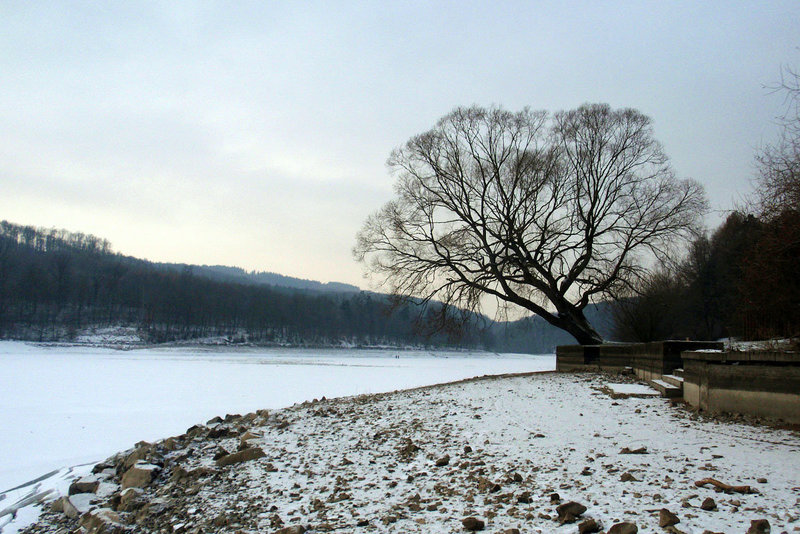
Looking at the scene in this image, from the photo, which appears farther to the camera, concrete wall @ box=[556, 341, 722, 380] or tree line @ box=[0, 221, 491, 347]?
tree line @ box=[0, 221, 491, 347]

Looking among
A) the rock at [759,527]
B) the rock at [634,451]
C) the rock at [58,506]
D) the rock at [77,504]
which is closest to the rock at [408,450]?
the rock at [634,451]

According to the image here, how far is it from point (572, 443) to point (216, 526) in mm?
4147

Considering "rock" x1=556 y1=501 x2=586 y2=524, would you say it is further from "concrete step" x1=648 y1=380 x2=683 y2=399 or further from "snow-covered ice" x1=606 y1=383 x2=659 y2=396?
"snow-covered ice" x1=606 y1=383 x2=659 y2=396

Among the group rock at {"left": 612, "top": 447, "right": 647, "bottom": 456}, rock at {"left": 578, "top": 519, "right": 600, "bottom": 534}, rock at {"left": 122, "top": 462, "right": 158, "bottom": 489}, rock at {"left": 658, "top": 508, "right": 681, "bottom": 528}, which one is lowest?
rock at {"left": 122, "top": 462, "right": 158, "bottom": 489}

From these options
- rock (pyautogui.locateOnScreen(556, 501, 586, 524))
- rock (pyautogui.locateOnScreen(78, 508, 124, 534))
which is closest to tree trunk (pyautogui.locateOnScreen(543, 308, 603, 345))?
rock (pyautogui.locateOnScreen(556, 501, 586, 524))

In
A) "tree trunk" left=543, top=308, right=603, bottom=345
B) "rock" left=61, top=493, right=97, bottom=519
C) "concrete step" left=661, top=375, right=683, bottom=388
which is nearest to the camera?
"rock" left=61, top=493, right=97, bottom=519

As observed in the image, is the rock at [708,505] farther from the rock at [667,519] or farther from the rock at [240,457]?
the rock at [240,457]

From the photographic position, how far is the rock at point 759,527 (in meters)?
3.96

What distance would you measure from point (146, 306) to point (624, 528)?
118207 mm

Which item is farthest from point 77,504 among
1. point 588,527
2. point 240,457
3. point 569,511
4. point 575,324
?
point 575,324

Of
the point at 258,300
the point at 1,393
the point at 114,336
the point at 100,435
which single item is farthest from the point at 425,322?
the point at 258,300

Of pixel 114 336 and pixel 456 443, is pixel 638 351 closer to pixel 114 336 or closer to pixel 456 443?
pixel 456 443

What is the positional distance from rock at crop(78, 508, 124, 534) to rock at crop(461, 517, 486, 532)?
4.16 metres

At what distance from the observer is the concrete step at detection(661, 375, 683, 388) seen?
9.65 meters
